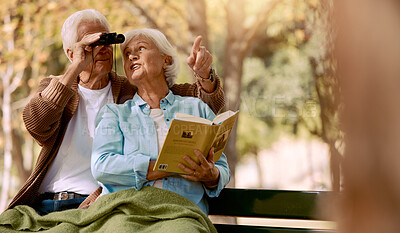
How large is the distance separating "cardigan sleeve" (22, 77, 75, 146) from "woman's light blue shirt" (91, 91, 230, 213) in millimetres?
193

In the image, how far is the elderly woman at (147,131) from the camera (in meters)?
2.13

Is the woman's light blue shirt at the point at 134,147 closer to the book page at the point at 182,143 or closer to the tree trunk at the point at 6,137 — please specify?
the book page at the point at 182,143

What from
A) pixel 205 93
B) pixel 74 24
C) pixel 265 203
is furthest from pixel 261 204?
pixel 74 24

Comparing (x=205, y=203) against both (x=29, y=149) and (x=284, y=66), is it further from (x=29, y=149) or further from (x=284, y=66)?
(x=284, y=66)

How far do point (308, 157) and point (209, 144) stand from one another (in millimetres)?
7400

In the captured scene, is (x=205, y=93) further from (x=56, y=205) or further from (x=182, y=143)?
(x=56, y=205)

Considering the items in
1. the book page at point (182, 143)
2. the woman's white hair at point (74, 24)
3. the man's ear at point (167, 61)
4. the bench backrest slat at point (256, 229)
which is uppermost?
the woman's white hair at point (74, 24)

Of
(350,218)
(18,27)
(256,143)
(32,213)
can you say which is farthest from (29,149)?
(350,218)

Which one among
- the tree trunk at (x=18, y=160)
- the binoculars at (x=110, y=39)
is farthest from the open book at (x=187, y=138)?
the tree trunk at (x=18, y=160)

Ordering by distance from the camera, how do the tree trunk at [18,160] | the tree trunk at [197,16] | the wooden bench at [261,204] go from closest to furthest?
the wooden bench at [261,204], the tree trunk at [197,16], the tree trunk at [18,160]

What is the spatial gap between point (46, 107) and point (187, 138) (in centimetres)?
69

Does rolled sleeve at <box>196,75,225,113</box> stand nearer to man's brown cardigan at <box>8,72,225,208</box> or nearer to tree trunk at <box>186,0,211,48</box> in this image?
man's brown cardigan at <box>8,72,225,208</box>

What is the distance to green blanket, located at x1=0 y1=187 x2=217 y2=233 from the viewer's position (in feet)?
6.41

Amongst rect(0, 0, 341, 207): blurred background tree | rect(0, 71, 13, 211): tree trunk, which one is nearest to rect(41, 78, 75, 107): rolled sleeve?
rect(0, 0, 341, 207): blurred background tree
